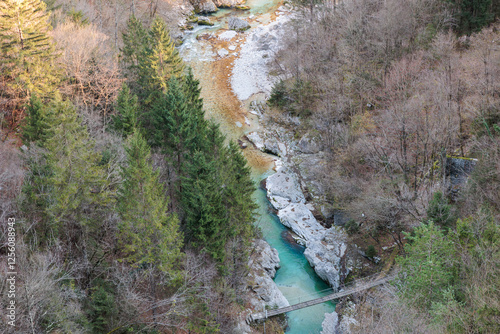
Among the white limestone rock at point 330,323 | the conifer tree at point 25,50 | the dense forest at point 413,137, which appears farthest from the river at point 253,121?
the conifer tree at point 25,50

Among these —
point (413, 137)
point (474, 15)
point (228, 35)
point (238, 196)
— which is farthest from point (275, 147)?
point (228, 35)

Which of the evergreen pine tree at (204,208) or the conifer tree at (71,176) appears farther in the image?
the evergreen pine tree at (204,208)

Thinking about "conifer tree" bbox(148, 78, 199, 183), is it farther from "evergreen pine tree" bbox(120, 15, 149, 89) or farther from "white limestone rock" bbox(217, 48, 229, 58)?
"white limestone rock" bbox(217, 48, 229, 58)

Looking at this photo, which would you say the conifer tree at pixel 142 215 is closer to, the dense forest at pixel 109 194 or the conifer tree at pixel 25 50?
the dense forest at pixel 109 194

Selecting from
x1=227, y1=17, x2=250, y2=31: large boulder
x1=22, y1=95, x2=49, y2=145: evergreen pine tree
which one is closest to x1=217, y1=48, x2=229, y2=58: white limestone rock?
x1=227, y1=17, x2=250, y2=31: large boulder

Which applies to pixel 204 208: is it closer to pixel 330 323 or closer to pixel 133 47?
pixel 330 323

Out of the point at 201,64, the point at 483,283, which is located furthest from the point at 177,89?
the point at 201,64
